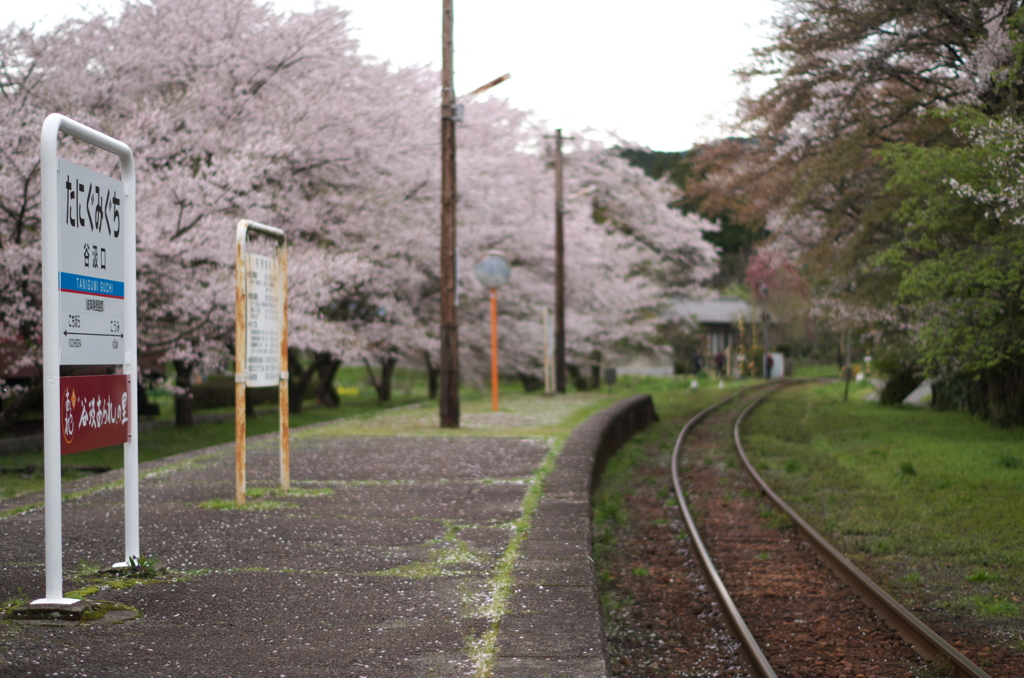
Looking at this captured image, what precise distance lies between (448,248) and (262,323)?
696 cm

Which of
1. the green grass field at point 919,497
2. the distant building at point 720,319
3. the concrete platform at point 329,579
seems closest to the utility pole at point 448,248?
the green grass field at point 919,497

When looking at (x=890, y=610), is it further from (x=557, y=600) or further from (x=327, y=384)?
(x=327, y=384)

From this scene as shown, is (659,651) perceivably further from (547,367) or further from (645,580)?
(547,367)

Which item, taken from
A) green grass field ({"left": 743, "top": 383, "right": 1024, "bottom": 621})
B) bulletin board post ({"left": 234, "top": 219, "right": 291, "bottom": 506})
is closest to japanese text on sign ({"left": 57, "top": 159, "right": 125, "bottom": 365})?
bulletin board post ({"left": 234, "top": 219, "right": 291, "bottom": 506})

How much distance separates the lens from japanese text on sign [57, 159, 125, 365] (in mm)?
4441

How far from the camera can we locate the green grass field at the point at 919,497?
6.64 meters

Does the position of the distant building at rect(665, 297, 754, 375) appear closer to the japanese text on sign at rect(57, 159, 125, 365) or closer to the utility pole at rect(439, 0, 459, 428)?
the utility pole at rect(439, 0, 459, 428)

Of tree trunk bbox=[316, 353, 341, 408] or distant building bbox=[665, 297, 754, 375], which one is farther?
distant building bbox=[665, 297, 754, 375]

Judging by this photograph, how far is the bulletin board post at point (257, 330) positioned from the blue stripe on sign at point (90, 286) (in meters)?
1.73

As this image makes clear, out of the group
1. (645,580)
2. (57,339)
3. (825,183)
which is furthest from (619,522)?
(825,183)

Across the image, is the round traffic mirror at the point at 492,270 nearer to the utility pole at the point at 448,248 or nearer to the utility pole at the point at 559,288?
the utility pole at the point at 448,248

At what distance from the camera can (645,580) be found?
7.19 meters

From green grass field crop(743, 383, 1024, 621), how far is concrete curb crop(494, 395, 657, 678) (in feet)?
7.30

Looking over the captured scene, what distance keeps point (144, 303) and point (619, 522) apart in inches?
306
